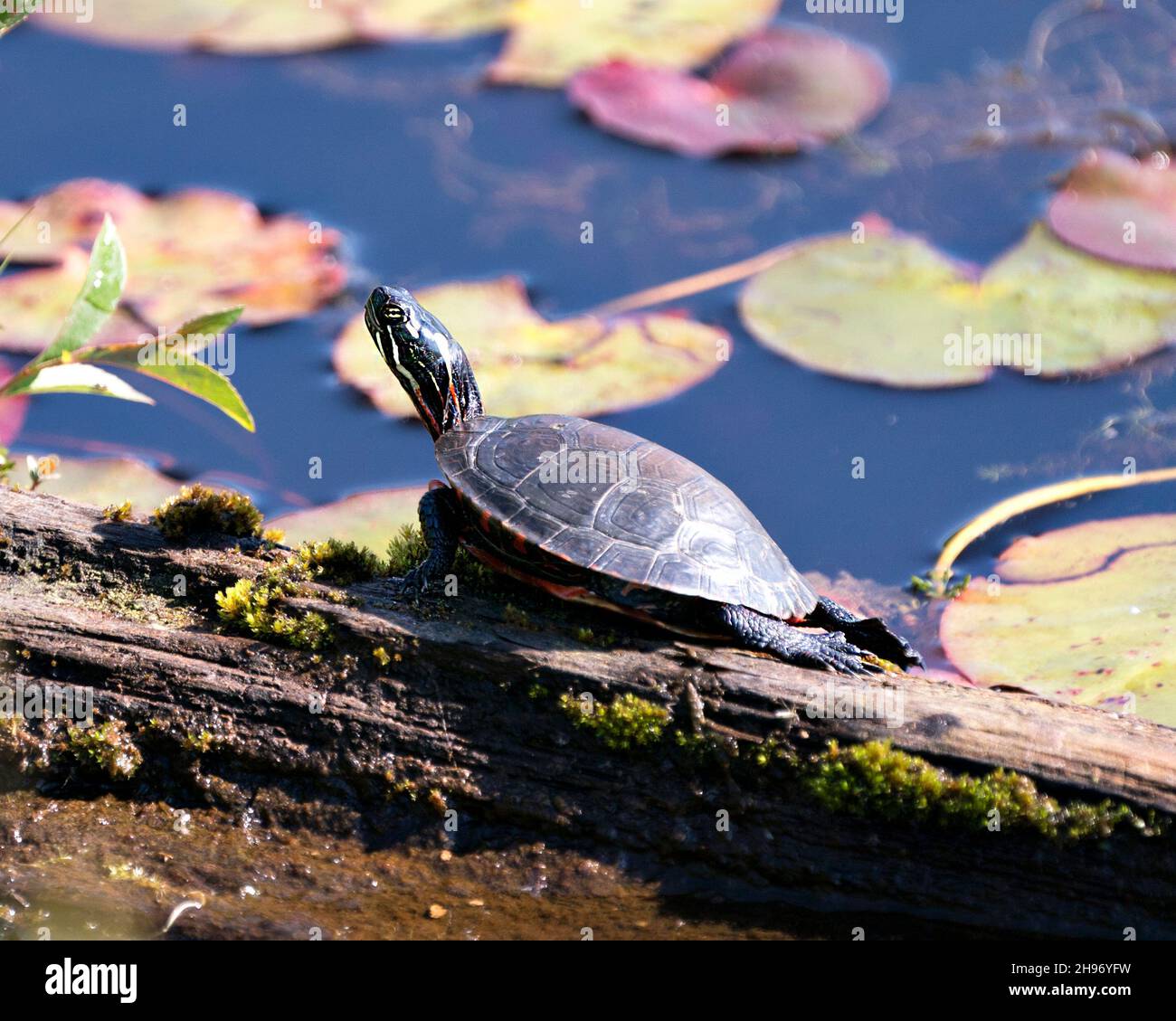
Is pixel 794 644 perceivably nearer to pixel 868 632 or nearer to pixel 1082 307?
pixel 868 632

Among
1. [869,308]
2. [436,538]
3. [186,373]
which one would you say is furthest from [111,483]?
[869,308]

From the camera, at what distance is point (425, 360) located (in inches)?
188

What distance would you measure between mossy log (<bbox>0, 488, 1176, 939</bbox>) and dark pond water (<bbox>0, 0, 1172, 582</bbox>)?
2089 mm

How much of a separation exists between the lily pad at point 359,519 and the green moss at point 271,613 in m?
1.29

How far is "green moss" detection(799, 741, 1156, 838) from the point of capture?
3334 millimetres

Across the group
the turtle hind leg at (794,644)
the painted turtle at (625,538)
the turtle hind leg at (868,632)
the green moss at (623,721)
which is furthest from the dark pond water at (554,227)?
the green moss at (623,721)

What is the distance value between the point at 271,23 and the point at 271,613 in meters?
6.64

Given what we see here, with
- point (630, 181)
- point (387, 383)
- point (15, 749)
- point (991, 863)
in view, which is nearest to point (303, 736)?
point (15, 749)

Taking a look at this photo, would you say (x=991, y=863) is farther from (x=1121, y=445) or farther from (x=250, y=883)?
(x=1121, y=445)

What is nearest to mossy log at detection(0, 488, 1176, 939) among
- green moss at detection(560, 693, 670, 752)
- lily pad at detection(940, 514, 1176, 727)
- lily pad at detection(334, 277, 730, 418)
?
green moss at detection(560, 693, 670, 752)

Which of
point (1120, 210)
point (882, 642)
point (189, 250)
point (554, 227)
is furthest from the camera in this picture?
point (554, 227)

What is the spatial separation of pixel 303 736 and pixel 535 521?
1045mm

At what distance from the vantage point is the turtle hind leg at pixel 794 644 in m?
3.75

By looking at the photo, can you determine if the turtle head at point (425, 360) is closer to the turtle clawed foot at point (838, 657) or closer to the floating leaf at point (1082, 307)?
the turtle clawed foot at point (838, 657)
